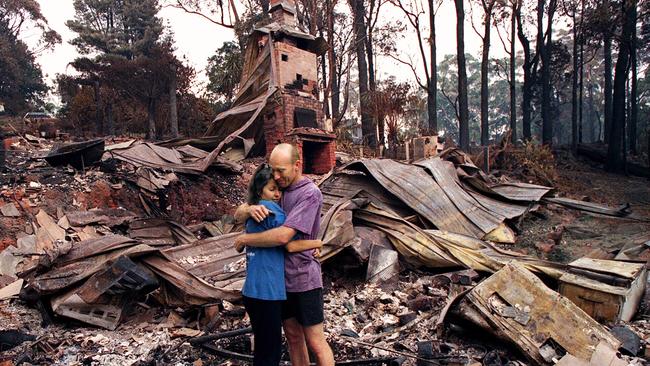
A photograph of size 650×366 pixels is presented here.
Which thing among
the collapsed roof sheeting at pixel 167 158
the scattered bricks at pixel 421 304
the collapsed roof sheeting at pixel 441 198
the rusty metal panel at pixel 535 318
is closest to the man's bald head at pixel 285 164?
the rusty metal panel at pixel 535 318

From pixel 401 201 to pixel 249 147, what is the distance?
4523mm

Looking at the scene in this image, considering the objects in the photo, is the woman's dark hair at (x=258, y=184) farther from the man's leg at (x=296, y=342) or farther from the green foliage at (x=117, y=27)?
the green foliage at (x=117, y=27)

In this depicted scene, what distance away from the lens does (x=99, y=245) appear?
12.0ft

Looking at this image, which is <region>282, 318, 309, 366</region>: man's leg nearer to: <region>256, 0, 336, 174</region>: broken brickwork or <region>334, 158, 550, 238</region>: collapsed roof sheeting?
<region>334, 158, 550, 238</region>: collapsed roof sheeting

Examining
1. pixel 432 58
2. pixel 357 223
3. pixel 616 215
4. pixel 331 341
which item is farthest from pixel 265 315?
pixel 432 58

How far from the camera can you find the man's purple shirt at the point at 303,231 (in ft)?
6.68

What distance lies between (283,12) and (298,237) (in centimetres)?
949

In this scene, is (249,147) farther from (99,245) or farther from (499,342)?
(499,342)

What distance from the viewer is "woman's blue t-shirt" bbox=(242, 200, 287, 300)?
199 cm

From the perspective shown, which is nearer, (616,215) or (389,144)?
(616,215)

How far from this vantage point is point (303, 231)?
6.64 ft

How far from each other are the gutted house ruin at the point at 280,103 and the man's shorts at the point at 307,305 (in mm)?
6673

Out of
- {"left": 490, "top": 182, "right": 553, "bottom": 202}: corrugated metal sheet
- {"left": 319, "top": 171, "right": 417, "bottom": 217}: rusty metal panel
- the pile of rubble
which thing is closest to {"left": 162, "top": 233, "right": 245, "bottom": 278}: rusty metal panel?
the pile of rubble

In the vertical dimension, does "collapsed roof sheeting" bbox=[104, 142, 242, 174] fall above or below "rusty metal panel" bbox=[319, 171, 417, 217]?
above
